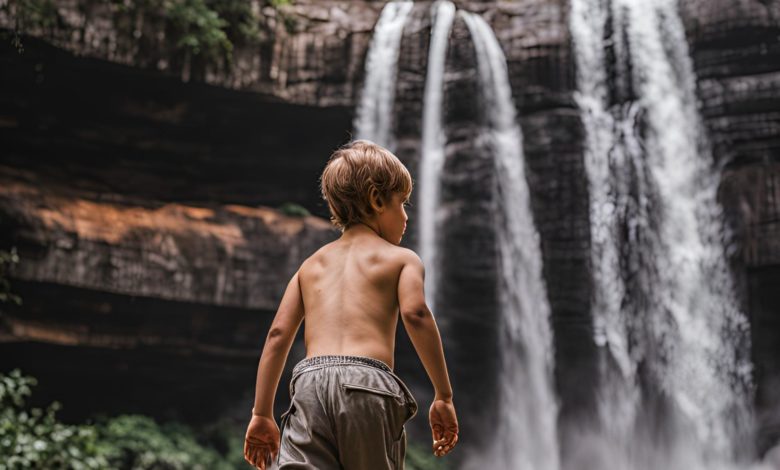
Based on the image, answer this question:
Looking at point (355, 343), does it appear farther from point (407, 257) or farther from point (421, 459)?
point (421, 459)

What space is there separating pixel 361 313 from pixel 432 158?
869cm

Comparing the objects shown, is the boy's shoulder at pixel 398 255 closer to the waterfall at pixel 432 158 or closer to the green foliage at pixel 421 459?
the waterfall at pixel 432 158

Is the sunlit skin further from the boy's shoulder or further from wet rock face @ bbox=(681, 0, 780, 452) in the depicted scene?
wet rock face @ bbox=(681, 0, 780, 452)

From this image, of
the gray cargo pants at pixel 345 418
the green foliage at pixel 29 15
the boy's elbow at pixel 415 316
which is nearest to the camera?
the gray cargo pants at pixel 345 418

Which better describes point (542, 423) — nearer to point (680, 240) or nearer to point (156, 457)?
point (680, 240)

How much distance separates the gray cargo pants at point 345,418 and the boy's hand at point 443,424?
Result: 0.27ft

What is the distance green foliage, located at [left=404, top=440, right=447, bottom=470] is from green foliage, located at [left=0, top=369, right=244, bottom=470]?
87.8 inches

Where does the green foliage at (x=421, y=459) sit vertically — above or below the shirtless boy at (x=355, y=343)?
below

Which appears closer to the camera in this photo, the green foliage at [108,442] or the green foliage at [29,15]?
the green foliage at [108,442]

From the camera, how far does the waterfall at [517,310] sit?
35.4 ft

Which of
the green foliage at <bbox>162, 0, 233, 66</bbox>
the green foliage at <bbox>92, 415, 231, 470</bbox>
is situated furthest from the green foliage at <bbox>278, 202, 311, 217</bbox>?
the green foliage at <bbox>92, 415, 231, 470</bbox>

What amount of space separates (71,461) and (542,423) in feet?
20.5

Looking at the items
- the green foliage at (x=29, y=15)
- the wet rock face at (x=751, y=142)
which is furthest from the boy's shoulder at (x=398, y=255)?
the wet rock face at (x=751, y=142)

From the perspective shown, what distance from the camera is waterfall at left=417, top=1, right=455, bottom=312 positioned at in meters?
10.8
